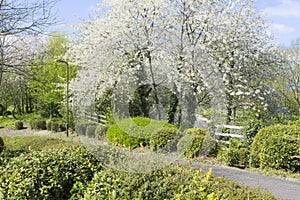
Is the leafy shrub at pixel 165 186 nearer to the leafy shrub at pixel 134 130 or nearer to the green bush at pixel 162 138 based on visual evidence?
the leafy shrub at pixel 134 130

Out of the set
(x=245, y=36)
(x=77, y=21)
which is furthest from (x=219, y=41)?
(x=77, y=21)

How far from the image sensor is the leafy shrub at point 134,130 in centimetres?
706

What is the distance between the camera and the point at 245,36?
11070 millimetres

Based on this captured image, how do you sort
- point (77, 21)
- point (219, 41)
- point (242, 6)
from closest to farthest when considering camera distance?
point (219, 41) < point (242, 6) < point (77, 21)

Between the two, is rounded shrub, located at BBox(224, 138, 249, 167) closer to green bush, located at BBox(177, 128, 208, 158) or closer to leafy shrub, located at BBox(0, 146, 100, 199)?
green bush, located at BBox(177, 128, 208, 158)

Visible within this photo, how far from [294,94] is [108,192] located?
12.6 meters

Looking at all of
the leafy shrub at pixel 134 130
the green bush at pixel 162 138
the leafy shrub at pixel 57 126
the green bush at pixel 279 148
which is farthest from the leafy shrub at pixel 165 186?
the leafy shrub at pixel 57 126

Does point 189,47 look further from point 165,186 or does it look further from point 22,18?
point 165,186

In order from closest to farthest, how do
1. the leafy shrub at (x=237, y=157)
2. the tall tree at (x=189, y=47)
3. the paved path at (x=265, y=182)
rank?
the paved path at (x=265, y=182) < the leafy shrub at (x=237, y=157) < the tall tree at (x=189, y=47)

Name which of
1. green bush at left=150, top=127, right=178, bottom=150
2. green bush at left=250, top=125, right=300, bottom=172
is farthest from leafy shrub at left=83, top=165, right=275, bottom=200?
green bush at left=150, top=127, right=178, bottom=150

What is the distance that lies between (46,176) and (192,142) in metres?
4.99

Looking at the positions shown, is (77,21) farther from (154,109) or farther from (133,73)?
(154,109)

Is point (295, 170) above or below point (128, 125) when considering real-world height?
below

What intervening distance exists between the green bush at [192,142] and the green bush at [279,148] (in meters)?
1.63
